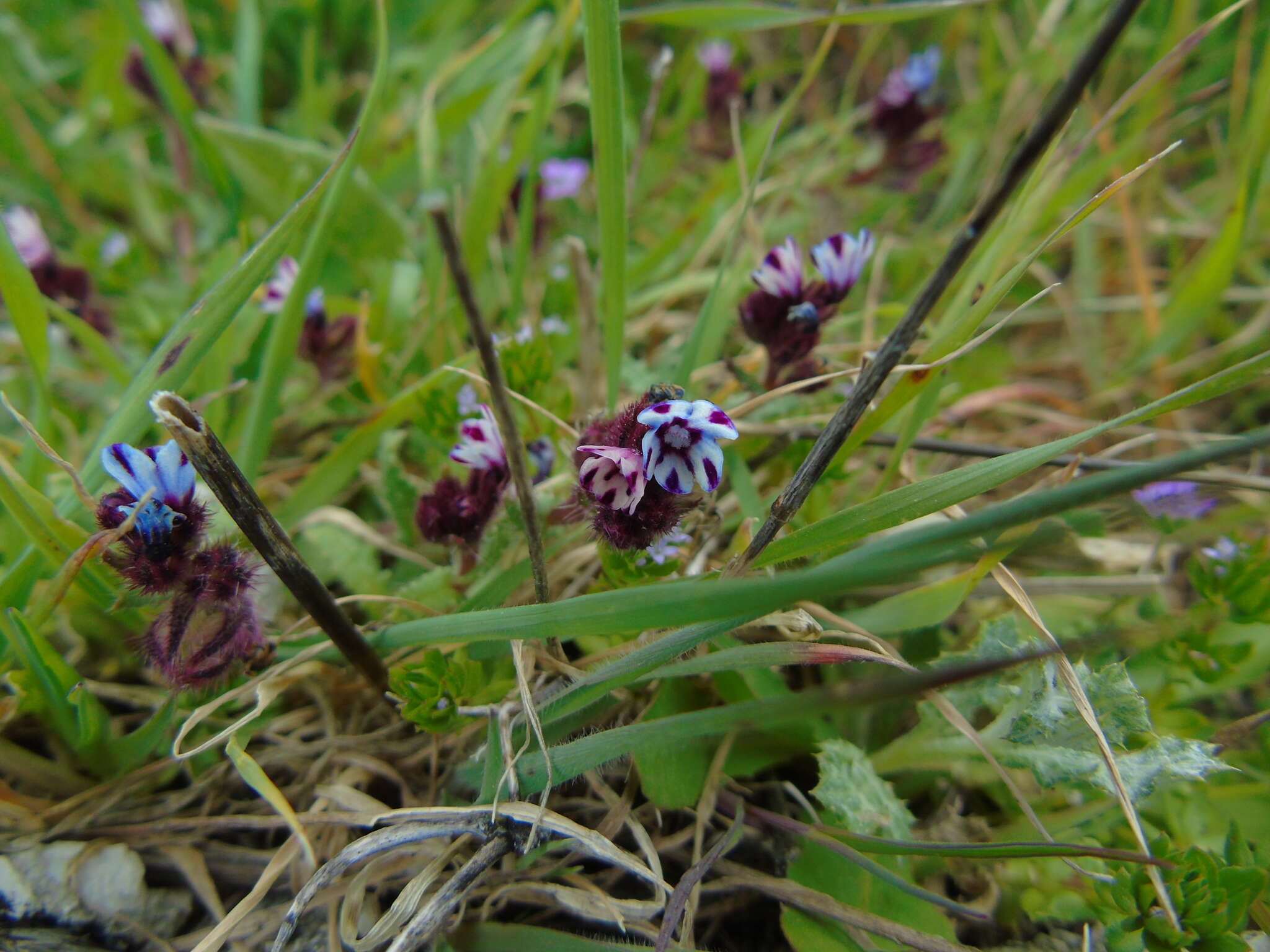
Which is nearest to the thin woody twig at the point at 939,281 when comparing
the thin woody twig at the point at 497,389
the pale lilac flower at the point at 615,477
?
the pale lilac flower at the point at 615,477

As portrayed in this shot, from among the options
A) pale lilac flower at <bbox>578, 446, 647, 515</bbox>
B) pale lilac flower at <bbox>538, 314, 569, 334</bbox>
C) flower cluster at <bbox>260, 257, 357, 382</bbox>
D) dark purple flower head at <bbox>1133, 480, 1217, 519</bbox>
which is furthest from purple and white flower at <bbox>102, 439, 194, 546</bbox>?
dark purple flower head at <bbox>1133, 480, 1217, 519</bbox>

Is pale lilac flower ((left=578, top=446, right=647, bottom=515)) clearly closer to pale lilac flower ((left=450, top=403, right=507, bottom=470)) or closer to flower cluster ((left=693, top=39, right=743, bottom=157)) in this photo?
pale lilac flower ((left=450, top=403, right=507, bottom=470))

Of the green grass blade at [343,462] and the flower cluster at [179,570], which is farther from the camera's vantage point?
the green grass blade at [343,462]

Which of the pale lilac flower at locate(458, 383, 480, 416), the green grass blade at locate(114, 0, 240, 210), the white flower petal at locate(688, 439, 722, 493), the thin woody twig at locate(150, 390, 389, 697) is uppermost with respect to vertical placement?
the green grass blade at locate(114, 0, 240, 210)

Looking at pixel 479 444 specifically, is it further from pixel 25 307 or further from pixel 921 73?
pixel 921 73

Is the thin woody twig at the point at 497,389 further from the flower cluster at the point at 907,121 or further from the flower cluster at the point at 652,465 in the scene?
the flower cluster at the point at 907,121
